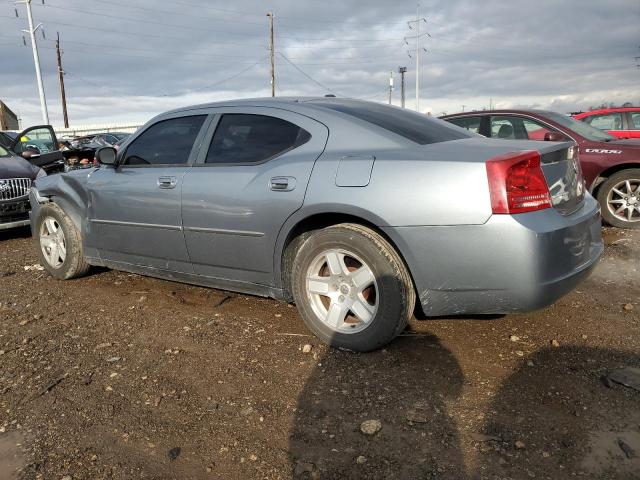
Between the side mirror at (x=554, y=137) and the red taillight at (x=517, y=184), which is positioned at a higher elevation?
the side mirror at (x=554, y=137)

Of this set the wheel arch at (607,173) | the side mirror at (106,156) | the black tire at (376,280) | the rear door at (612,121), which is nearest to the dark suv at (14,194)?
the side mirror at (106,156)

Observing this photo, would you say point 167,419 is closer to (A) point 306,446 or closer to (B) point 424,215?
(A) point 306,446

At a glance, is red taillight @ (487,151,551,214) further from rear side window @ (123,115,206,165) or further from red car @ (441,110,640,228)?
red car @ (441,110,640,228)

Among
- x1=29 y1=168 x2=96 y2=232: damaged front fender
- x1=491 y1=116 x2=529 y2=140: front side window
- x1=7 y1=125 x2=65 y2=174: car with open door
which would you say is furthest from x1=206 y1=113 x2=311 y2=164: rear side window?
x1=7 y1=125 x2=65 y2=174: car with open door

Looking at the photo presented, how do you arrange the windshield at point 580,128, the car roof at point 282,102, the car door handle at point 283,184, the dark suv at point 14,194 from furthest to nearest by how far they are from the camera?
the dark suv at point 14,194, the windshield at point 580,128, the car roof at point 282,102, the car door handle at point 283,184

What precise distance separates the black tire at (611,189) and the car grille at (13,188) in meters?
7.61

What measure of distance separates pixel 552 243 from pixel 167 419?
2090 millimetres

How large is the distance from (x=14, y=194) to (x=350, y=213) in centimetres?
601

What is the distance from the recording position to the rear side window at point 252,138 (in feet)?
11.2

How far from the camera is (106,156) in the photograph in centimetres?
443

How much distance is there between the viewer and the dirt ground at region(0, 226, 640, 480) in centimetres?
219

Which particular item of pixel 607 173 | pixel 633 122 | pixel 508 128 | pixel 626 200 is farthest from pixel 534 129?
pixel 633 122

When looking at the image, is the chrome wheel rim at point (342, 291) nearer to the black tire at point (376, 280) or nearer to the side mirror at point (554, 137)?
the black tire at point (376, 280)

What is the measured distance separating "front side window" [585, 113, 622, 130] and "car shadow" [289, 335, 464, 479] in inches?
302
